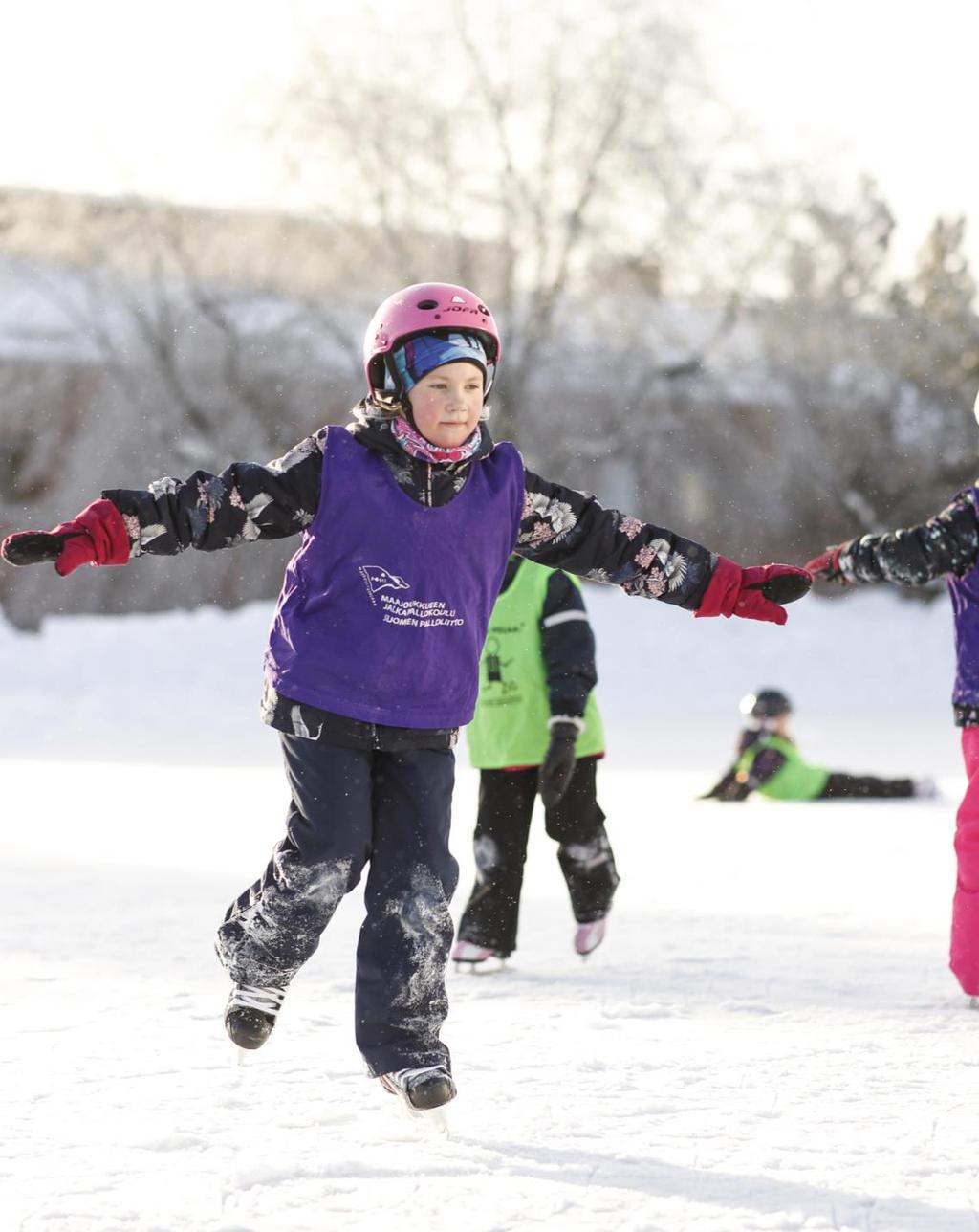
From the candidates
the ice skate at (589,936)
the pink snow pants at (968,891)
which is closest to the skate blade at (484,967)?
the ice skate at (589,936)

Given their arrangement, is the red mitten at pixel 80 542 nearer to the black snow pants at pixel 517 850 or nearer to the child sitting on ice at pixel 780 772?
the black snow pants at pixel 517 850

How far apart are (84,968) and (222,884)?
176 cm

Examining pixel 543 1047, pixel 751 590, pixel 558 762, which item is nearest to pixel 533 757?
pixel 558 762

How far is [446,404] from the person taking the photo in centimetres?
337

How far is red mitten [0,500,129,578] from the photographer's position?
3.15 meters

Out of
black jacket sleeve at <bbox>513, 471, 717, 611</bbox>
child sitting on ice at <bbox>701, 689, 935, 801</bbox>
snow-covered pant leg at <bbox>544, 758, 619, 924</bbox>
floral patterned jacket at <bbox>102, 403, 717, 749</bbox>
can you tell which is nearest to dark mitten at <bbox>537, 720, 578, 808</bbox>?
snow-covered pant leg at <bbox>544, 758, 619, 924</bbox>

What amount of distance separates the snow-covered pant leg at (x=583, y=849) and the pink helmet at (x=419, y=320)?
2.16 m

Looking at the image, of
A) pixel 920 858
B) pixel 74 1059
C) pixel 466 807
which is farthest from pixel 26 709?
pixel 74 1059

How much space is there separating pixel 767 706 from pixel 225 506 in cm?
786

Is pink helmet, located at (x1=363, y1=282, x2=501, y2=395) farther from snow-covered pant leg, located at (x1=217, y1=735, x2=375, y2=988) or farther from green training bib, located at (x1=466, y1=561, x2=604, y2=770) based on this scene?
green training bib, located at (x1=466, y1=561, x2=604, y2=770)

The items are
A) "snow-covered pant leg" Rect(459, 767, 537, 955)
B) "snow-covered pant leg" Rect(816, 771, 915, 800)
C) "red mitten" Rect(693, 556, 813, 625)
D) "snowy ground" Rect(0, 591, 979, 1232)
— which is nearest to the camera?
"snowy ground" Rect(0, 591, 979, 1232)

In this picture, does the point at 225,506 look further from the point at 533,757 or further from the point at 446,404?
the point at 533,757

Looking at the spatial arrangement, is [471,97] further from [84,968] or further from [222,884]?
[84,968]

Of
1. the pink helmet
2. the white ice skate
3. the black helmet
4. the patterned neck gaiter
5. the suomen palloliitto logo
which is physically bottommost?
the white ice skate
